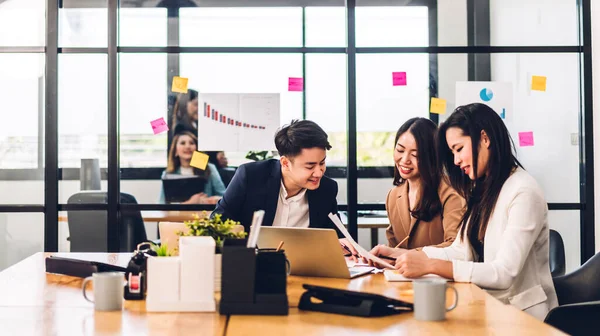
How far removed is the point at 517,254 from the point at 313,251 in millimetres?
662

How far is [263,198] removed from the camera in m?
3.31

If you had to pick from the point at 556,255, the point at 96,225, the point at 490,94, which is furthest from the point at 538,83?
the point at 96,225

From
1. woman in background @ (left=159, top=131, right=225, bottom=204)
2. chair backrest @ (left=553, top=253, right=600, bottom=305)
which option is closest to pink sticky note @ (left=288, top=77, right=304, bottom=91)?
woman in background @ (left=159, top=131, right=225, bottom=204)

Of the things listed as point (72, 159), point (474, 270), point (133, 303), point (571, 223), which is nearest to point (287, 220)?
point (474, 270)

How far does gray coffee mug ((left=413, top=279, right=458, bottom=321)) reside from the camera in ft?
5.65

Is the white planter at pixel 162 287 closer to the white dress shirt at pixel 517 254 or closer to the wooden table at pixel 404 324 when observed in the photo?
the wooden table at pixel 404 324

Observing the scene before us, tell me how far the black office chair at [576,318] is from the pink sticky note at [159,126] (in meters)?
2.90

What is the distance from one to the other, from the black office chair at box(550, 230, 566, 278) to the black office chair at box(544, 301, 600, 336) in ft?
4.23

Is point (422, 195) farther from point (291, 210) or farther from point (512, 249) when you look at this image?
point (512, 249)

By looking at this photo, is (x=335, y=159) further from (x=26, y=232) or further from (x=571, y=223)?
(x=26, y=232)

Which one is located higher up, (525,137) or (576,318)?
(525,137)

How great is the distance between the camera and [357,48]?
4.51 meters

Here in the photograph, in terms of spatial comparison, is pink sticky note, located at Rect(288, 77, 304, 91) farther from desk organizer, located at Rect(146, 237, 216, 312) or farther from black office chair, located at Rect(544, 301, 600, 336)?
desk organizer, located at Rect(146, 237, 216, 312)

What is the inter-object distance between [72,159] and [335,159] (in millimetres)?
1661
